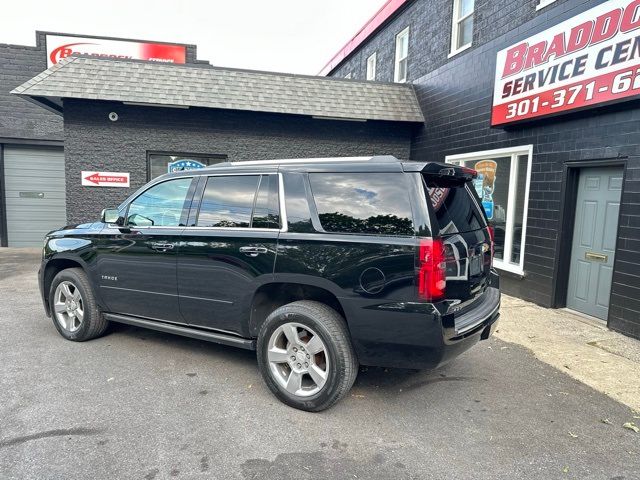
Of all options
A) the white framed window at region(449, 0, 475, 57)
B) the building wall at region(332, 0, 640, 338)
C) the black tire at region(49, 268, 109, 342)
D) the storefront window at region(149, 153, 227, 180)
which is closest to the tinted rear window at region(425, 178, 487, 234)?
the building wall at region(332, 0, 640, 338)

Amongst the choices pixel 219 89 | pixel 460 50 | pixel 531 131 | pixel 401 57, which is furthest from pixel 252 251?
pixel 401 57

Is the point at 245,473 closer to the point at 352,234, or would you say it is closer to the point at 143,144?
the point at 352,234

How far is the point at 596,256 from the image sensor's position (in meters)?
6.01

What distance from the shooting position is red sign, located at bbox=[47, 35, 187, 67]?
11.7 meters

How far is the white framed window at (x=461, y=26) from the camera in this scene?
8.71 m

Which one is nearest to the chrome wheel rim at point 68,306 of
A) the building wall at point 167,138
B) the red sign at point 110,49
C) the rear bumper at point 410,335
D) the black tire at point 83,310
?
the black tire at point 83,310

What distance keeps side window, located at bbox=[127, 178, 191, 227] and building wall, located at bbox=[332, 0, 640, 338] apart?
5080 millimetres

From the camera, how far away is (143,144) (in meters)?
9.55

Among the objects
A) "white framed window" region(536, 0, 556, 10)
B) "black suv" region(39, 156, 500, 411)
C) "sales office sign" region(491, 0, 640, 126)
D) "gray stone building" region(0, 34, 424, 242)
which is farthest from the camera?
"gray stone building" region(0, 34, 424, 242)

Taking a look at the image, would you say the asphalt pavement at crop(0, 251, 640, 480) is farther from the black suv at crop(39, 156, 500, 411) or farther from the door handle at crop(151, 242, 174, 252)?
the door handle at crop(151, 242, 174, 252)

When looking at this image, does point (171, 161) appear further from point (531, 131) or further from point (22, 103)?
point (531, 131)

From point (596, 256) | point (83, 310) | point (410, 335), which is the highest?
point (596, 256)

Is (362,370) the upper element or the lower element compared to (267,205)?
lower

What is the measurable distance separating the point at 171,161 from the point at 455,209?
306 inches
